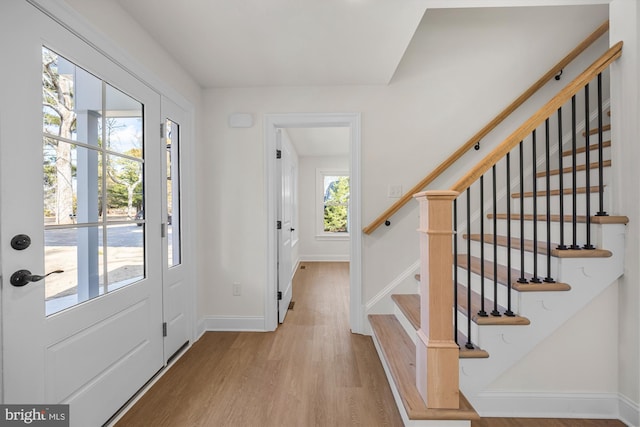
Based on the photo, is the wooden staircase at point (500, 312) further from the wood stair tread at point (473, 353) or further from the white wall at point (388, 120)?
the white wall at point (388, 120)

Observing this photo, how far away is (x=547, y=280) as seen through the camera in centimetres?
158

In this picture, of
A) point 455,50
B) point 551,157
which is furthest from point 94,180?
point 551,157

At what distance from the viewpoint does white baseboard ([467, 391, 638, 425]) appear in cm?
164

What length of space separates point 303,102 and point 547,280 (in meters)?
2.25

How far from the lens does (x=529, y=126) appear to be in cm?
149

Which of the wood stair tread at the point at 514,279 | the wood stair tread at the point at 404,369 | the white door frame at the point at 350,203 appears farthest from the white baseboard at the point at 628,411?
the white door frame at the point at 350,203

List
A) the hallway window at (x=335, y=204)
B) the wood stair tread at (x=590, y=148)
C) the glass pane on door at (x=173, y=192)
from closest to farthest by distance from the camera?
1. the wood stair tread at (x=590, y=148)
2. the glass pane on door at (x=173, y=192)
3. the hallway window at (x=335, y=204)

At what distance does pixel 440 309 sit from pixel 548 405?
3.33 feet

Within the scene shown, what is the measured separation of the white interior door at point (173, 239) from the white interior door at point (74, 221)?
0.49 feet

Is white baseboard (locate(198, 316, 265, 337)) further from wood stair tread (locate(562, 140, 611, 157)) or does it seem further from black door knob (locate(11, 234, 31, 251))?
wood stair tread (locate(562, 140, 611, 157))

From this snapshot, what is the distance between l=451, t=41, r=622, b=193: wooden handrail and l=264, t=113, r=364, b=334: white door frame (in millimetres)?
1214

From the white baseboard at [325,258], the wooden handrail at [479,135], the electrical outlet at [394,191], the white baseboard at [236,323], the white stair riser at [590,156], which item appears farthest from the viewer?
the white baseboard at [325,258]

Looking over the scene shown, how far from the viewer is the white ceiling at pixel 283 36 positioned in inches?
66.9

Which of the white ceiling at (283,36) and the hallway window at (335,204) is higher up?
the white ceiling at (283,36)
